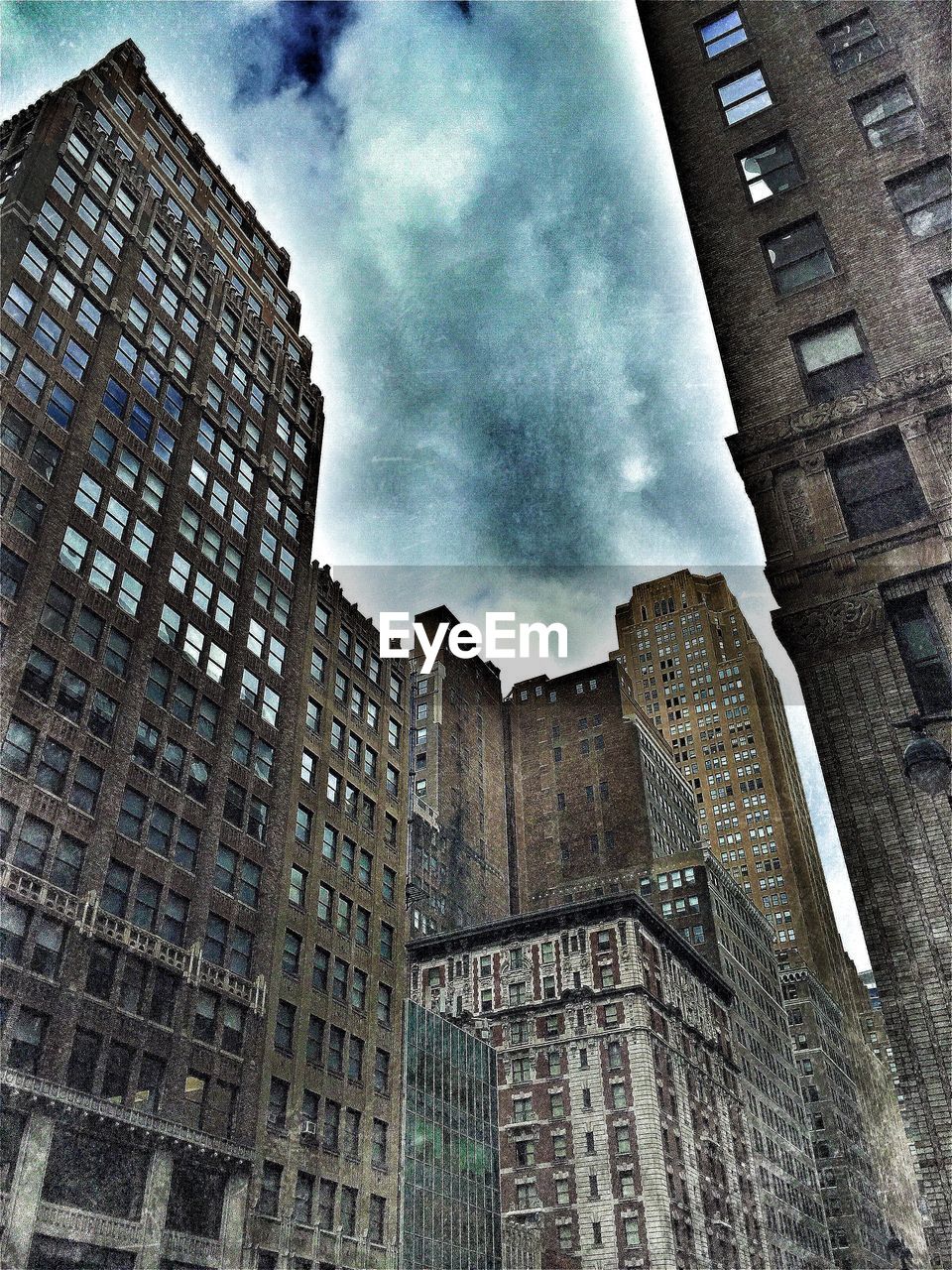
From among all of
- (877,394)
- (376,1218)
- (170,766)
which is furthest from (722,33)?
(376,1218)

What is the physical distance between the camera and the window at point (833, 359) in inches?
954

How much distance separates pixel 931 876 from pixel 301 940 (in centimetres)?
4209

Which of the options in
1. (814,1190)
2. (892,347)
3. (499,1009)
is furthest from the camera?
(814,1190)

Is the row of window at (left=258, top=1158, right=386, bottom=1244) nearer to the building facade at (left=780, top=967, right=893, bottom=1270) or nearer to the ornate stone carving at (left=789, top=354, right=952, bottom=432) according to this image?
the ornate stone carving at (left=789, top=354, right=952, bottom=432)

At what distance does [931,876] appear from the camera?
18.7 metres

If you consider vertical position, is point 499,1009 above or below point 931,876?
above

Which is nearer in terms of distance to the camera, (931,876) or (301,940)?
(931,876)

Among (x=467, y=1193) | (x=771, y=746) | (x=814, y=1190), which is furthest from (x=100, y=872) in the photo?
(x=771, y=746)

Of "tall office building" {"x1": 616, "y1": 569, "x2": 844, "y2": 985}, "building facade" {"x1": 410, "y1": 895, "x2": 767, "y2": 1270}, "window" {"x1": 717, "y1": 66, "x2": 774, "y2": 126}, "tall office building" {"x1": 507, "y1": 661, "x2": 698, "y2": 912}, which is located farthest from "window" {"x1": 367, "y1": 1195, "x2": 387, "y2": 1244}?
"tall office building" {"x1": 616, "y1": 569, "x2": 844, "y2": 985}

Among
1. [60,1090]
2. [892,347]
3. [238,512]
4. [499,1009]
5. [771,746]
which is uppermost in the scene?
[771,746]

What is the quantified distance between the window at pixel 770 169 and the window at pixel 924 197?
2807 millimetres

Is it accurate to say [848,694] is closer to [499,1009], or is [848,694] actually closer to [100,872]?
[100,872]

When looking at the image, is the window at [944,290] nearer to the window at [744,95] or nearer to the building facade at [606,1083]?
the window at [744,95]

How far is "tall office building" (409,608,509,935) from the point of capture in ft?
407
